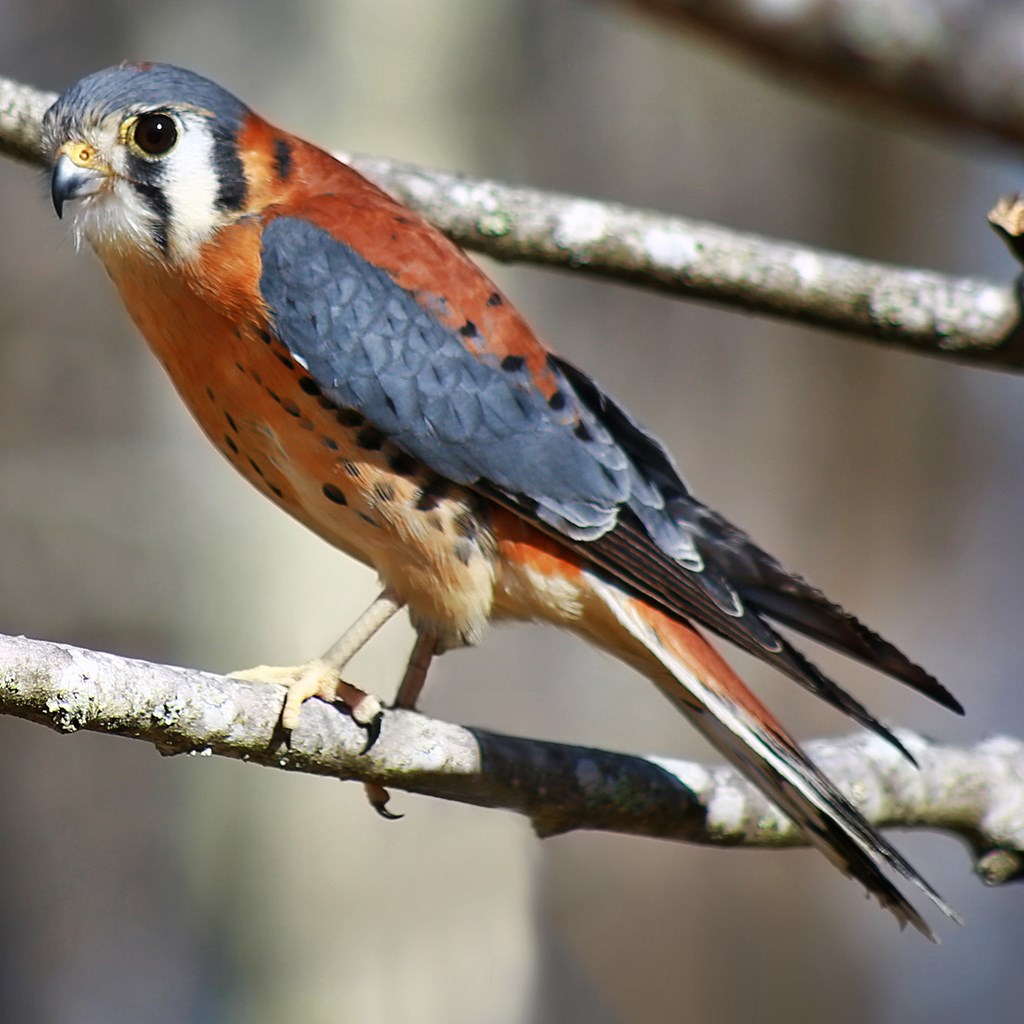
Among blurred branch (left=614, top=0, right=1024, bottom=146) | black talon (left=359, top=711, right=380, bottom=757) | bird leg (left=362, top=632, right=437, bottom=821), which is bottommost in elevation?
black talon (left=359, top=711, right=380, bottom=757)

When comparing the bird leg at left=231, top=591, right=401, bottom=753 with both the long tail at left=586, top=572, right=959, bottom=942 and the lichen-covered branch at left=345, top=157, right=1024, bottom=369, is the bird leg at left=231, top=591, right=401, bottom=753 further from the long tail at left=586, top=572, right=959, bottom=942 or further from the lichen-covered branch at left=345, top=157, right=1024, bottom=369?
the lichen-covered branch at left=345, top=157, right=1024, bottom=369

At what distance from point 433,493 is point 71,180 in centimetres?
94

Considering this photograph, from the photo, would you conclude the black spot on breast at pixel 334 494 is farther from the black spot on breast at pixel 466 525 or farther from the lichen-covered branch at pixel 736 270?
the lichen-covered branch at pixel 736 270

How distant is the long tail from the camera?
2521 millimetres

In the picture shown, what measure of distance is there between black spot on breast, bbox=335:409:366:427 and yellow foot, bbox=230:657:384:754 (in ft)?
1.55

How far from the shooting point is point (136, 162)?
8.86 feet

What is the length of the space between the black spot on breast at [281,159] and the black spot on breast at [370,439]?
603 millimetres

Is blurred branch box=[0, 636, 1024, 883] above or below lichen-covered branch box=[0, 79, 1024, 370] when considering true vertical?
below

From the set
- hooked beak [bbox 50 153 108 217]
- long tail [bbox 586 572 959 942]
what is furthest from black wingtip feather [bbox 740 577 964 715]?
hooked beak [bbox 50 153 108 217]

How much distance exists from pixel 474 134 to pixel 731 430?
266 cm

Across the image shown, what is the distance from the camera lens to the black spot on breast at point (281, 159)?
2889 mm

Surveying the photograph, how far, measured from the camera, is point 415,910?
5.64 m

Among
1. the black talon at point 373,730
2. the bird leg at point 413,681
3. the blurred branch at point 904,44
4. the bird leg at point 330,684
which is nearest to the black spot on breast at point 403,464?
the bird leg at point 330,684

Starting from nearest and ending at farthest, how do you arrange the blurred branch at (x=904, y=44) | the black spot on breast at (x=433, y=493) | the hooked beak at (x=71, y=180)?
the hooked beak at (x=71, y=180) → the black spot on breast at (x=433, y=493) → the blurred branch at (x=904, y=44)
